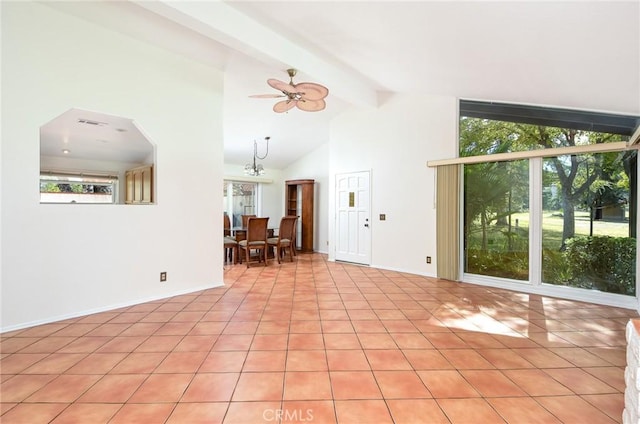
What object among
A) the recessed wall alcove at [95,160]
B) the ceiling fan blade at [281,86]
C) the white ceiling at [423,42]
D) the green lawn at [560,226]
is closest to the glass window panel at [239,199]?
the white ceiling at [423,42]

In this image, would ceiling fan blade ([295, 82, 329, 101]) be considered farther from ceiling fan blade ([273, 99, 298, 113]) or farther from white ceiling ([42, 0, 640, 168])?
white ceiling ([42, 0, 640, 168])

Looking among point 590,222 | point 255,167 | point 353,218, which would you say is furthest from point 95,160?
point 590,222

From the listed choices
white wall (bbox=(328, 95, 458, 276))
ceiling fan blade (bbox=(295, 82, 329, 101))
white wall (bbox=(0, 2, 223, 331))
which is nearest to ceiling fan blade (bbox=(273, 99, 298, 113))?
ceiling fan blade (bbox=(295, 82, 329, 101))

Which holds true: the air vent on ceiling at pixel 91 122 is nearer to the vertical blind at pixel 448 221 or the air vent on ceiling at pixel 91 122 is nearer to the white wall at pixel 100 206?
the white wall at pixel 100 206

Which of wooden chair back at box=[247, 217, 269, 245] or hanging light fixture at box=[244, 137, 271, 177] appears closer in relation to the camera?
wooden chair back at box=[247, 217, 269, 245]

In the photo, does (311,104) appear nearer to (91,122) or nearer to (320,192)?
(91,122)

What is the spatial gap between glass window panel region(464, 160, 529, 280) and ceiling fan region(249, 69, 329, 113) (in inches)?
104

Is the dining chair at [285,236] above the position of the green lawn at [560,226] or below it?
below

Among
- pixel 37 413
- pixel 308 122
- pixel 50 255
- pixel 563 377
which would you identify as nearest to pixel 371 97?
pixel 308 122

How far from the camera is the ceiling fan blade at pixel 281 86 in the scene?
10.7 ft

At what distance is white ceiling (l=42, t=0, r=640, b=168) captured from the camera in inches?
91.7

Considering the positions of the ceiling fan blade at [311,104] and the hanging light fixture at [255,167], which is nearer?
the ceiling fan blade at [311,104]

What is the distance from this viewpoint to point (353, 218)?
6141 mm

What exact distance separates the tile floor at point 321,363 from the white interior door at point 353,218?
93.4 inches
